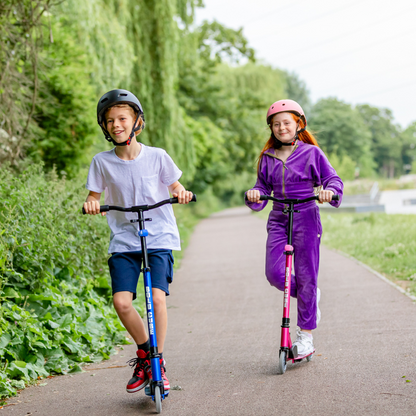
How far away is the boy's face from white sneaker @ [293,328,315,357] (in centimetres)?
203

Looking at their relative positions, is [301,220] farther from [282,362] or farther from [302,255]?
[282,362]

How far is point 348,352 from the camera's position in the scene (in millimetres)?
4969

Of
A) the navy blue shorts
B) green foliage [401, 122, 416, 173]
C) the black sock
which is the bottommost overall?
the black sock

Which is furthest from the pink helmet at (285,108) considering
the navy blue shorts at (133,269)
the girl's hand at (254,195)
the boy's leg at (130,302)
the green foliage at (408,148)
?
the green foliage at (408,148)

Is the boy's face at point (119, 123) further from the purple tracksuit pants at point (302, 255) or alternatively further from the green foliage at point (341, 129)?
the green foliage at point (341, 129)

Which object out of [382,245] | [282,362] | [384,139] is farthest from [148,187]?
A: [384,139]

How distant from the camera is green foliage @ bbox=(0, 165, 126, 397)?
488 centimetres

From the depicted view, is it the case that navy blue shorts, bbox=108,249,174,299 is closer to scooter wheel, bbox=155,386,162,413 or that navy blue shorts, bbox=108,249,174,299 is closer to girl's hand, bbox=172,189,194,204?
girl's hand, bbox=172,189,194,204

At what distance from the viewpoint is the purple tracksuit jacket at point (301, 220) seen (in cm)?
473

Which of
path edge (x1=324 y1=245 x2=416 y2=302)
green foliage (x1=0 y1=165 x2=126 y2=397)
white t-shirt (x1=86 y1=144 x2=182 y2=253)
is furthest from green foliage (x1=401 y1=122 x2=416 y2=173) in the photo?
white t-shirt (x1=86 y1=144 x2=182 y2=253)

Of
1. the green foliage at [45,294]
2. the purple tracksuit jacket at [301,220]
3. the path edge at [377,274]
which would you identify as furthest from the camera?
the path edge at [377,274]

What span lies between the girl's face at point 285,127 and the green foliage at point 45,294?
2279 millimetres

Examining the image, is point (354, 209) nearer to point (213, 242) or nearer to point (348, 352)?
point (213, 242)

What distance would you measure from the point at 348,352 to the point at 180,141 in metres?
13.0
